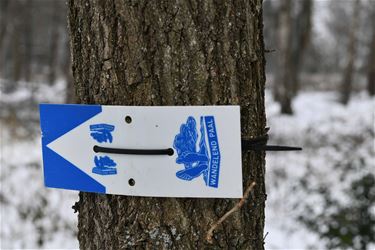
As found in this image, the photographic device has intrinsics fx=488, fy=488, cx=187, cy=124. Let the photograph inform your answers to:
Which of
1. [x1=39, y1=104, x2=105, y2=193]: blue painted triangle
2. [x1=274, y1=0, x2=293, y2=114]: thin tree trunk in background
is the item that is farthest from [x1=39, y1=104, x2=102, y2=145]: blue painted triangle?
[x1=274, y1=0, x2=293, y2=114]: thin tree trunk in background

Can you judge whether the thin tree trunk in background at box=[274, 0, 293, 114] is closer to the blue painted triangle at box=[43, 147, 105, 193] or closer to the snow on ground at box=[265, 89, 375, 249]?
the snow on ground at box=[265, 89, 375, 249]

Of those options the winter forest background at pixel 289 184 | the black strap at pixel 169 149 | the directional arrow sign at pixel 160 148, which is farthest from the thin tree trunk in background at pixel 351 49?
the directional arrow sign at pixel 160 148

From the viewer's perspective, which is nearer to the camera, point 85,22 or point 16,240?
point 85,22

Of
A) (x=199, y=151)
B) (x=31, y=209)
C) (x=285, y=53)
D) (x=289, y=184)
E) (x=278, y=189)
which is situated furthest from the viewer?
(x=285, y=53)

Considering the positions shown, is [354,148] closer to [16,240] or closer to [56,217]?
[56,217]

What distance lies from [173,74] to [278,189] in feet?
14.5

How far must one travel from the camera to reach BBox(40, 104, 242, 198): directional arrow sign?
103cm

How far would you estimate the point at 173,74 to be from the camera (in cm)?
105

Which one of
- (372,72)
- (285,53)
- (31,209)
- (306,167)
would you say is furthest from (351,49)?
(31,209)

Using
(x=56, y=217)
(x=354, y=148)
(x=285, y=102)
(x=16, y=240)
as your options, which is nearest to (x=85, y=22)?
(x=16, y=240)

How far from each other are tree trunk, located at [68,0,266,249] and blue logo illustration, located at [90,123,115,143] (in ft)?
0.20

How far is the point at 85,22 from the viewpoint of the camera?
1122 millimetres

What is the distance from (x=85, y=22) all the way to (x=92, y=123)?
23cm

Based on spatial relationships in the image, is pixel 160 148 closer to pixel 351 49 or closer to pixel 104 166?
pixel 104 166
